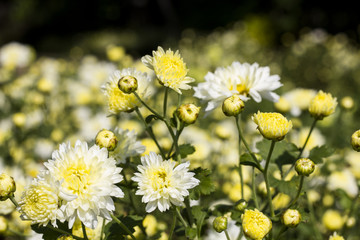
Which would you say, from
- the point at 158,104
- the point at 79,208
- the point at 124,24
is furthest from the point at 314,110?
the point at 124,24

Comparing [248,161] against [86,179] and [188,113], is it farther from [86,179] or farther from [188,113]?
[86,179]

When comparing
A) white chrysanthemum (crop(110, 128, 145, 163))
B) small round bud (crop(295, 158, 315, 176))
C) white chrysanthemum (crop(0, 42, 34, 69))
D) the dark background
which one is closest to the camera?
small round bud (crop(295, 158, 315, 176))

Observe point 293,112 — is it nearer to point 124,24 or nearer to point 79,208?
point 79,208

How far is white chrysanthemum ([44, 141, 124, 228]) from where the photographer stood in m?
0.79

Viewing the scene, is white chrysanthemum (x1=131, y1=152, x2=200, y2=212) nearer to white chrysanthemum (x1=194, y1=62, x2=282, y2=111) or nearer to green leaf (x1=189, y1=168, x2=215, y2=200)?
green leaf (x1=189, y1=168, x2=215, y2=200)

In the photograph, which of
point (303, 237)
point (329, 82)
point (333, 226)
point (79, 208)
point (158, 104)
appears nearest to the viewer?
point (79, 208)

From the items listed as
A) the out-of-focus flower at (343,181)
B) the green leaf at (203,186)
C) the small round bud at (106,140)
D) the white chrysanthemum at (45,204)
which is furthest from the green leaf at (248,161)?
the out-of-focus flower at (343,181)

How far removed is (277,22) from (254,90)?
25.9ft

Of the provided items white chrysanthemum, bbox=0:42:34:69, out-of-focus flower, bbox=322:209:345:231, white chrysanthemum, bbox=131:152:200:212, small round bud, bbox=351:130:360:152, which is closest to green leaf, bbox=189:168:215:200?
white chrysanthemum, bbox=131:152:200:212

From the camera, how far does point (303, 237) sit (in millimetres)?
1506

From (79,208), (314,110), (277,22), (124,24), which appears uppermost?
(124,24)

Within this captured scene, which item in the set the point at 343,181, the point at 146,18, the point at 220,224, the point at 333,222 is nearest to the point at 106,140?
the point at 220,224

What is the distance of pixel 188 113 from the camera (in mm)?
889

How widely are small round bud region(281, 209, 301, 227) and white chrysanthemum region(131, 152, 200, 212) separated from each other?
0.68 ft
